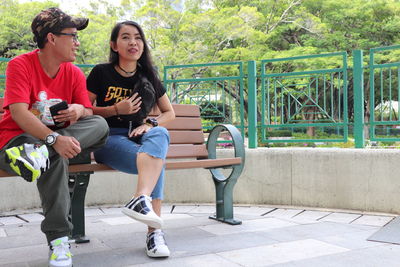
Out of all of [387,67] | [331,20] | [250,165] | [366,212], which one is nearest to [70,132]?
[250,165]

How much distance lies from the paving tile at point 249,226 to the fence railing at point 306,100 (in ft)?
3.87

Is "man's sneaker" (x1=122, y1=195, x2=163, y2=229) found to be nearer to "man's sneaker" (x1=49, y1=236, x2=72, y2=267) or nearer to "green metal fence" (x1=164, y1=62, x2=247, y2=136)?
"man's sneaker" (x1=49, y1=236, x2=72, y2=267)

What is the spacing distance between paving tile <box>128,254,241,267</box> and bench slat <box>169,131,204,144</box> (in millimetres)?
1341

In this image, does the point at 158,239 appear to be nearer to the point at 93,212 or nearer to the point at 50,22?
the point at 50,22

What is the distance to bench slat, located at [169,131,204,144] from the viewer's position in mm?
3689

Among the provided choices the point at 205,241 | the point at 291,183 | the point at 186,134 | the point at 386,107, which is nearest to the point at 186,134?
the point at 186,134

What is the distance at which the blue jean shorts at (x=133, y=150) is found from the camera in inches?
100

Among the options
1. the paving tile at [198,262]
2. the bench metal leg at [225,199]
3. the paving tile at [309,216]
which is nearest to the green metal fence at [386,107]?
the paving tile at [309,216]

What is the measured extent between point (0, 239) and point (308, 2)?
715 inches

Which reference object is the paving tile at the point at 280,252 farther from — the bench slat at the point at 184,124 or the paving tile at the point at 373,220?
the bench slat at the point at 184,124

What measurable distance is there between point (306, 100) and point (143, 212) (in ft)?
9.40

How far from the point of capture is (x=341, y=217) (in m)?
3.81

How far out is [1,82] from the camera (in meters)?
4.41

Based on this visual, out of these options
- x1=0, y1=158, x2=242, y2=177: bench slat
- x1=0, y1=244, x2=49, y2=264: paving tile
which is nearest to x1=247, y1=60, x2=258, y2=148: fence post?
x1=0, y1=158, x2=242, y2=177: bench slat
